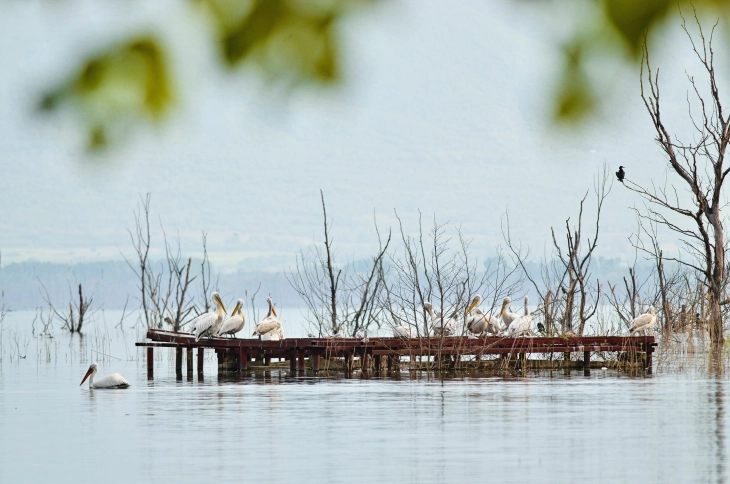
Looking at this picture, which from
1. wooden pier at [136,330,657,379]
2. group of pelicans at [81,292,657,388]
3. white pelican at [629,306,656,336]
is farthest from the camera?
white pelican at [629,306,656,336]

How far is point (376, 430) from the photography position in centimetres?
1378

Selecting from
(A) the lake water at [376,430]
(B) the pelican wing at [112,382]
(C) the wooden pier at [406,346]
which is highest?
(C) the wooden pier at [406,346]

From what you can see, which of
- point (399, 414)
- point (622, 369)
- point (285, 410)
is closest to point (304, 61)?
point (399, 414)

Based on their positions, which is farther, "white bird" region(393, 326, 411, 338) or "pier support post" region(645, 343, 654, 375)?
"pier support post" region(645, 343, 654, 375)

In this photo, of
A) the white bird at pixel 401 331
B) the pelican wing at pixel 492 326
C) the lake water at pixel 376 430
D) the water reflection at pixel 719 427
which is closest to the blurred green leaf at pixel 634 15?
the lake water at pixel 376 430

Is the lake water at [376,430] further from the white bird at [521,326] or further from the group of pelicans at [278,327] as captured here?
the white bird at [521,326]

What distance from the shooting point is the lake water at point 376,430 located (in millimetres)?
10914

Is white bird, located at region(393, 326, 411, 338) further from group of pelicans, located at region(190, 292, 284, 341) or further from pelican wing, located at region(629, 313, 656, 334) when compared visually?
pelican wing, located at region(629, 313, 656, 334)

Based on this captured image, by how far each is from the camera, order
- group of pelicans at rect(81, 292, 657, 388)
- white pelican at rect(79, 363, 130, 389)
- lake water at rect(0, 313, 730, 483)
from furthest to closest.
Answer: group of pelicans at rect(81, 292, 657, 388) → white pelican at rect(79, 363, 130, 389) → lake water at rect(0, 313, 730, 483)

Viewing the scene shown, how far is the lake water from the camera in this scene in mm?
10914

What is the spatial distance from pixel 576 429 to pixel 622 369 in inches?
387

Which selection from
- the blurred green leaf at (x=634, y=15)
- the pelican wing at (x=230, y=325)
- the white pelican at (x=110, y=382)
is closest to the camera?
the blurred green leaf at (x=634, y=15)

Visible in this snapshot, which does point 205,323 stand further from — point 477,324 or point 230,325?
point 477,324

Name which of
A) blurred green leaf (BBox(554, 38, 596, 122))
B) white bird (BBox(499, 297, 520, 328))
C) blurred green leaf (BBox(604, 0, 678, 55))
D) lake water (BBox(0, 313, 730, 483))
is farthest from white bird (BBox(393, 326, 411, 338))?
blurred green leaf (BBox(604, 0, 678, 55))
